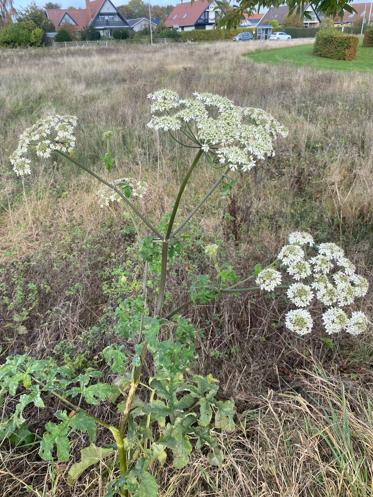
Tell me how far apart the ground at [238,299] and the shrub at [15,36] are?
128 ft

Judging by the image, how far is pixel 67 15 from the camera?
7400 centimetres

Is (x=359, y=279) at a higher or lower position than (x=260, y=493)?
higher

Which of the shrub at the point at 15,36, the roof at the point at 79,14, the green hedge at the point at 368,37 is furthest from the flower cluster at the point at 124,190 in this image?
the roof at the point at 79,14

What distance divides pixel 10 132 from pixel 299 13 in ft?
17.3

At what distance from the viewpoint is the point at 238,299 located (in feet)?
9.32

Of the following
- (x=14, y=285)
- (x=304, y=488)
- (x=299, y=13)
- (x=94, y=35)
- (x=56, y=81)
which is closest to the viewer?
(x=304, y=488)

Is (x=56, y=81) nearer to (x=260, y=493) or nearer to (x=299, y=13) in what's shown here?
(x=299, y=13)

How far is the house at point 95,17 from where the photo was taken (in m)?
72.9

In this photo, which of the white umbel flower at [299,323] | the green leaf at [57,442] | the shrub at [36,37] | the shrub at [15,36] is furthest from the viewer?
the shrub at [36,37]

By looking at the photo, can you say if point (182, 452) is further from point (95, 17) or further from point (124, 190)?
point (95, 17)

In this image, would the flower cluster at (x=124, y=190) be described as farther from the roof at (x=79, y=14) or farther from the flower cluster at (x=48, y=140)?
the roof at (x=79, y=14)

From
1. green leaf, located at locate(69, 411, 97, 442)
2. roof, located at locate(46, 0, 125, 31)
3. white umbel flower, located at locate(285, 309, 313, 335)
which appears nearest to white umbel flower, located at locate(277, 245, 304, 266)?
white umbel flower, located at locate(285, 309, 313, 335)

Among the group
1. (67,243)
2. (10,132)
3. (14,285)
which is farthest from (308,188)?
(10,132)

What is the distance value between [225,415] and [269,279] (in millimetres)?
744
